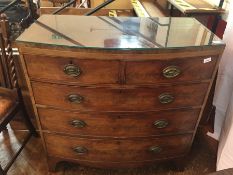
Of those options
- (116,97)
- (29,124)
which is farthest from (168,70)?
(29,124)

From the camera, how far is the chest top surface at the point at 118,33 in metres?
0.99

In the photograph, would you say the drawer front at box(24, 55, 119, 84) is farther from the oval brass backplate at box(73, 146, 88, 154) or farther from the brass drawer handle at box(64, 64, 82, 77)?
the oval brass backplate at box(73, 146, 88, 154)

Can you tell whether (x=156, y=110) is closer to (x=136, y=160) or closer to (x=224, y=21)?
(x=136, y=160)

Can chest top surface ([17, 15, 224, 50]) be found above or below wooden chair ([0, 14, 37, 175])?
above

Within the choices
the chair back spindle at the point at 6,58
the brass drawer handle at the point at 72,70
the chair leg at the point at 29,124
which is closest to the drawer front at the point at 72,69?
the brass drawer handle at the point at 72,70

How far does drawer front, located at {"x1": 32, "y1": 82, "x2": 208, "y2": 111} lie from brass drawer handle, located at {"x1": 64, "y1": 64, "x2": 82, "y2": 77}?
0.08 metres

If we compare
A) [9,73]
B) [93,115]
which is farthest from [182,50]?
[9,73]

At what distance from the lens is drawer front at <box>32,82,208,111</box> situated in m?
1.10

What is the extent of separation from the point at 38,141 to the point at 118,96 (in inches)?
39.2

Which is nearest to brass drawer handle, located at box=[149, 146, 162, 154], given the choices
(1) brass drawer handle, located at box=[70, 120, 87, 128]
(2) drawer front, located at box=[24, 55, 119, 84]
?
(1) brass drawer handle, located at box=[70, 120, 87, 128]

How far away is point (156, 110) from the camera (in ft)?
3.89

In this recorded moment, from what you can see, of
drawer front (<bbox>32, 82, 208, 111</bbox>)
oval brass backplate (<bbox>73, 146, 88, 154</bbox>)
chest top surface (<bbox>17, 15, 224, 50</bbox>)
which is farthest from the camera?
oval brass backplate (<bbox>73, 146, 88, 154</bbox>)

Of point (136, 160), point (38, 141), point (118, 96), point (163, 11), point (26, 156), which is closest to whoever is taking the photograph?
point (118, 96)

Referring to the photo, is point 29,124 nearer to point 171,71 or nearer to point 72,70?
point 72,70
